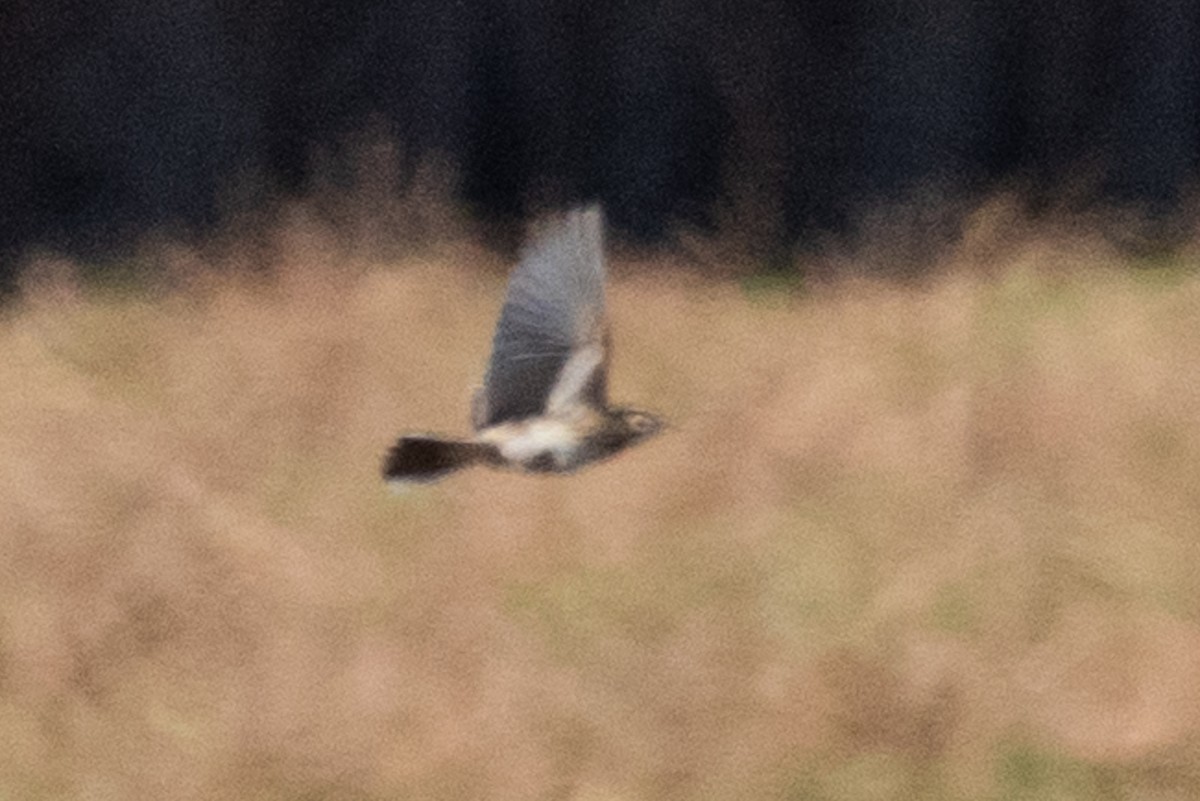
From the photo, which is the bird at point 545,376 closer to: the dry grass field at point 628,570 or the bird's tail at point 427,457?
the bird's tail at point 427,457

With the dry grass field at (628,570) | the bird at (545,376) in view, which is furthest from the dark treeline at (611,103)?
the bird at (545,376)

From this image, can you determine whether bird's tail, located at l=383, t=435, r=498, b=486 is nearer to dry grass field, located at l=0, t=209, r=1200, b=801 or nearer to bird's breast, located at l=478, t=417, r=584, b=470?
bird's breast, located at l=478, t=417, r=584, b=470

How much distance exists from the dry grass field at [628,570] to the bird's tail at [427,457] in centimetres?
28

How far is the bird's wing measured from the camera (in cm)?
136

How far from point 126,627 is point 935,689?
870 millimetres

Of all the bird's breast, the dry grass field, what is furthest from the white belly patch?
the dry grass field

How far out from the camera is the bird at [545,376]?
53.9 inches

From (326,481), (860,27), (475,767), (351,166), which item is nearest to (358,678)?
(475,767)

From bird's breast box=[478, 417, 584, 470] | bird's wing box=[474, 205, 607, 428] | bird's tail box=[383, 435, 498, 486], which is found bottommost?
bird's tail box=[383, 435, 498, 486]

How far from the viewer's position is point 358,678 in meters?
1.55

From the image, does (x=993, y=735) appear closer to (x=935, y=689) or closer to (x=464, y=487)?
(x=935, y=689)

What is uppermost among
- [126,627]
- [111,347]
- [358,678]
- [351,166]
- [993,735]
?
[351,166]

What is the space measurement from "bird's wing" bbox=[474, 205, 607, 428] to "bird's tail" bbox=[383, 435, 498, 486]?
56 mm

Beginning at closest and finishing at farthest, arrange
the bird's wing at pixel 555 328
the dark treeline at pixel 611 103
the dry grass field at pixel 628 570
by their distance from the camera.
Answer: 1. the bird's wing at pixel 555 328
2. the dry grass field at pixel 628 570
3. the dark treeline at pixel 611 103
